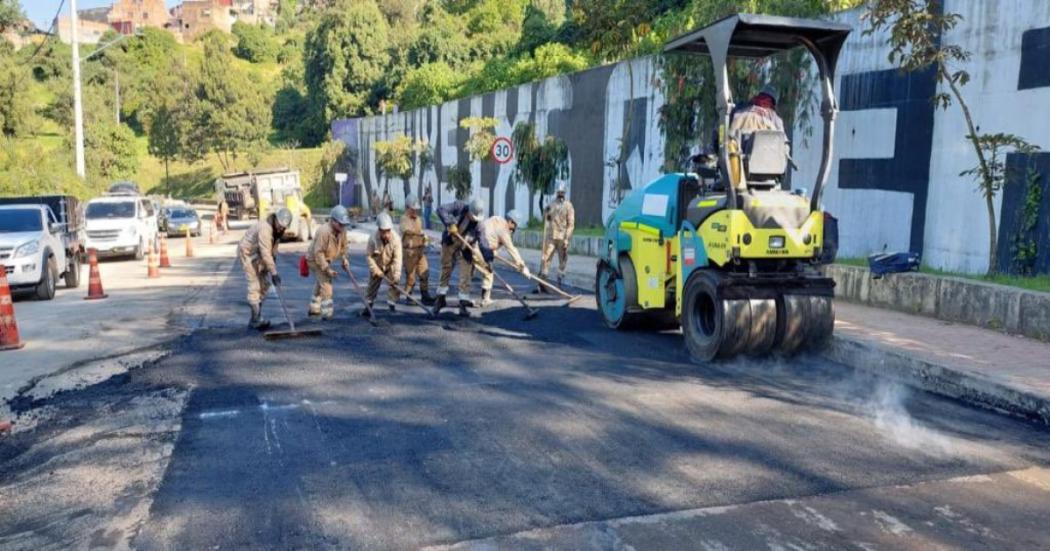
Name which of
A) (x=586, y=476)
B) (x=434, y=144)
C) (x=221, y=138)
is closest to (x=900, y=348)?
(x=586, y=476)

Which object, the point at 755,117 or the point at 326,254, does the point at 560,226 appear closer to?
the point at 326,254

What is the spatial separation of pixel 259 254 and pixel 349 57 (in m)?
53.0

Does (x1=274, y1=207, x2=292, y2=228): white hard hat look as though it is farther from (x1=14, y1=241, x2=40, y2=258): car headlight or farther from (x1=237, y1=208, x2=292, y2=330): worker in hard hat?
(x1=14, y1=241, x2=40, y2=258): car headlight

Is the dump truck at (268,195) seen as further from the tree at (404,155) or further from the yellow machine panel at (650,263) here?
the yellow machine panel at (650,263)

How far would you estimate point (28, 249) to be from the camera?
13914 millimetres

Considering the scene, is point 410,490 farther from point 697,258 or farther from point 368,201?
point 368,201

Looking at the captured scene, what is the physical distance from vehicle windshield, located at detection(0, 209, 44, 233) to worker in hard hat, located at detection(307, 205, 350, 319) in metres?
6.57

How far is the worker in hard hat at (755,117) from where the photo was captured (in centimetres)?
835

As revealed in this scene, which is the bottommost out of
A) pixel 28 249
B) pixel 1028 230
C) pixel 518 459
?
pixel 518 459

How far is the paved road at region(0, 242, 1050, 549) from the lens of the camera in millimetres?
4531

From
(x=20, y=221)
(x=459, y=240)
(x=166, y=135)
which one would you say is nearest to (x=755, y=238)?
(x=459, y=240)

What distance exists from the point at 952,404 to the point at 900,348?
4.51 feet

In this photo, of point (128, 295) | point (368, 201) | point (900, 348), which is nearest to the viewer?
point (900, 348)

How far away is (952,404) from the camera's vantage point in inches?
286
